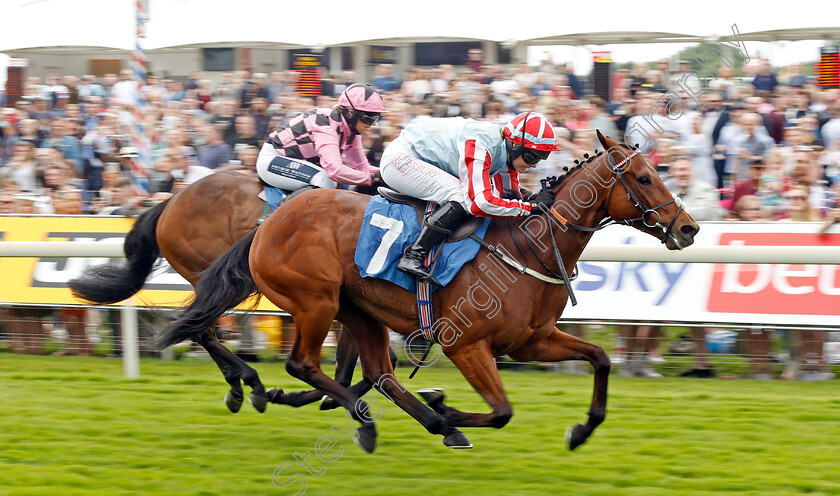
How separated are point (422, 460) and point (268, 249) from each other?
4.01ft

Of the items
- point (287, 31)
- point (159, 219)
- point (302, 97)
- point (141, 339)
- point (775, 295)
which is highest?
point (287, 31)

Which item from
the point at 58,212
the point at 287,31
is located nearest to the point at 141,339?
the point at 58,212

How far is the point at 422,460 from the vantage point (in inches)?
176

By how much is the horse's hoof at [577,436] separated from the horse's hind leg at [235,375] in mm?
1634

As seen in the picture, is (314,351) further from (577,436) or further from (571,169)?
(571,169)

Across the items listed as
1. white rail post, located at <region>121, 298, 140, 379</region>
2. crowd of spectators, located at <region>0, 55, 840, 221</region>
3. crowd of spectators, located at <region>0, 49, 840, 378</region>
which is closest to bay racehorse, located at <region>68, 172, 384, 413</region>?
white rail post, located at <region>121, 298, 140, 379</region>

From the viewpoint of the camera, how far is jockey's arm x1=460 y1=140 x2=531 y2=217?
424 cm

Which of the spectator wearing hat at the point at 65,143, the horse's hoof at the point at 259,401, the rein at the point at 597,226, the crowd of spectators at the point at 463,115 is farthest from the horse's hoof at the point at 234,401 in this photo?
the spectator wearing hat at the point at 65,143

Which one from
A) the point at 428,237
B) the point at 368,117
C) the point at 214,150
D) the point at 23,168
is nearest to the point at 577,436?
the point at 428,237

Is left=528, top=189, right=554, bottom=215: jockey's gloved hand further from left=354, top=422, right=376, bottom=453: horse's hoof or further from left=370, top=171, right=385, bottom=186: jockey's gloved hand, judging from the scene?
left=354, top=422, right=376, bottom=453: horse's hoof

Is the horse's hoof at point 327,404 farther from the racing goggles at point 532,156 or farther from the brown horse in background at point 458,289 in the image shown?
the racing goggles at point 532,156

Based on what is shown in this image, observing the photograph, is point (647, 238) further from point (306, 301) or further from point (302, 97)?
point (302, 97)

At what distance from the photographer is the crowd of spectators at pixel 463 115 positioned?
6820 mm

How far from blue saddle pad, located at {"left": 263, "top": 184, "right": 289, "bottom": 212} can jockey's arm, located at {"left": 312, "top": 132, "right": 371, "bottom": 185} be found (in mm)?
367
